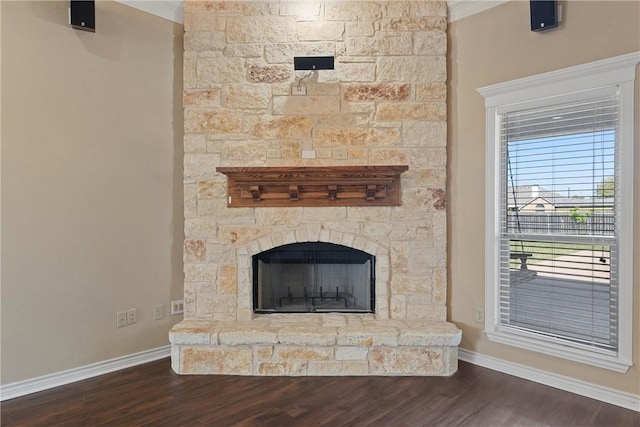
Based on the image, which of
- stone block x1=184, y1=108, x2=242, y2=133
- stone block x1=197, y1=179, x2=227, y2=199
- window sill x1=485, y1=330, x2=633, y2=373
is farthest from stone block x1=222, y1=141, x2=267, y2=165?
window sill x1=485, y1=330, x2=633, y2=373

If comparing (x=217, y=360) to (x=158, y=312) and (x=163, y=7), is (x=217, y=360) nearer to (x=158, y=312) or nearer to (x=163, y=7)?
(x=158, y=312)

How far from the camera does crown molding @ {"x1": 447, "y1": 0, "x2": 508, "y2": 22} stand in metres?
2.96

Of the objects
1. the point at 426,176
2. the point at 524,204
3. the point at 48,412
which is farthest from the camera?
the point at 426,176

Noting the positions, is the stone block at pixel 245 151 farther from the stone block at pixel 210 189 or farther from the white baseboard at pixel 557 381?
the white baseboard at pixel 557 381

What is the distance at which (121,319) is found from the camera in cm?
301

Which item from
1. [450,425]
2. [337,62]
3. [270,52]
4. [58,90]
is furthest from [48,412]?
[337,62]

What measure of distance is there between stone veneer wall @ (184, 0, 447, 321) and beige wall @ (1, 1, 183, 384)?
0.28 metres

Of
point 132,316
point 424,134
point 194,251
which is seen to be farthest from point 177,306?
point 424,134

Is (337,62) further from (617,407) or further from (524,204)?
(617,407)

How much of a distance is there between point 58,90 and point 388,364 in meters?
3.22

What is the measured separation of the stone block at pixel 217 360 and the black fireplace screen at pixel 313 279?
0.49 meters

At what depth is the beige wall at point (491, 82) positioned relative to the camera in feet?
7.84

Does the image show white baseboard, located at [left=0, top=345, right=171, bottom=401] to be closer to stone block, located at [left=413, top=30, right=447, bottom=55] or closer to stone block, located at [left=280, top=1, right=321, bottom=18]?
stone block, located at [left=280, top=1, right=321, bottom=18]

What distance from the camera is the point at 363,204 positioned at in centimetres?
319
